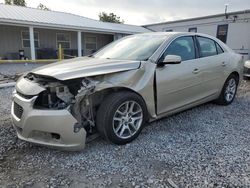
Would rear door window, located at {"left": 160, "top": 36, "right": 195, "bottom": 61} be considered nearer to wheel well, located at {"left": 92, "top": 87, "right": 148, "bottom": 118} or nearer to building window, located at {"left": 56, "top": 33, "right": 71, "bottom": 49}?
wheel well, located at {"left": 92, "top": 87, "right": 148, "bottom": 118}

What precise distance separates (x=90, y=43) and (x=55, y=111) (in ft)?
59.4

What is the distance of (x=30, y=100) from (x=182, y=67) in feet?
7.92

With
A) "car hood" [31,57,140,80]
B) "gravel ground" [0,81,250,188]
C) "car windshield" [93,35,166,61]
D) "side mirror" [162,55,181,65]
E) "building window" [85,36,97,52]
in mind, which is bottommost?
"gravel ground" [0,81,250,188]

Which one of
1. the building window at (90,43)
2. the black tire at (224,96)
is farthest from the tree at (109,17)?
the black tire at (224,96)

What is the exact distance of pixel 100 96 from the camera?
307 centimetres

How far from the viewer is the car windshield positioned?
3.57 metres

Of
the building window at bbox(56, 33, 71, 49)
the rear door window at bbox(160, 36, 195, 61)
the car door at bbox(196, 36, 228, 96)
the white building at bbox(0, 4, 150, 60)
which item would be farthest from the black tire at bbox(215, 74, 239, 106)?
the building window at bbox(56, 33, 71, 49)

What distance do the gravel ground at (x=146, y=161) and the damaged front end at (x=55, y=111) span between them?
0.28 m

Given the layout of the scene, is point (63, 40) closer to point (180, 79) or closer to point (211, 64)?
point (211, 64)

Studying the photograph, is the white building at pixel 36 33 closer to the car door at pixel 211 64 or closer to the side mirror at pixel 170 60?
the car door at pixel 211 64

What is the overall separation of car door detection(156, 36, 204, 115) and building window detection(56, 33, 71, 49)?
15.3 m

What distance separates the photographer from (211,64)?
171 inches

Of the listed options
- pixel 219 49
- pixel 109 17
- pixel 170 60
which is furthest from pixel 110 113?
pixel 109 17

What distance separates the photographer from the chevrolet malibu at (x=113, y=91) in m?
2.72
